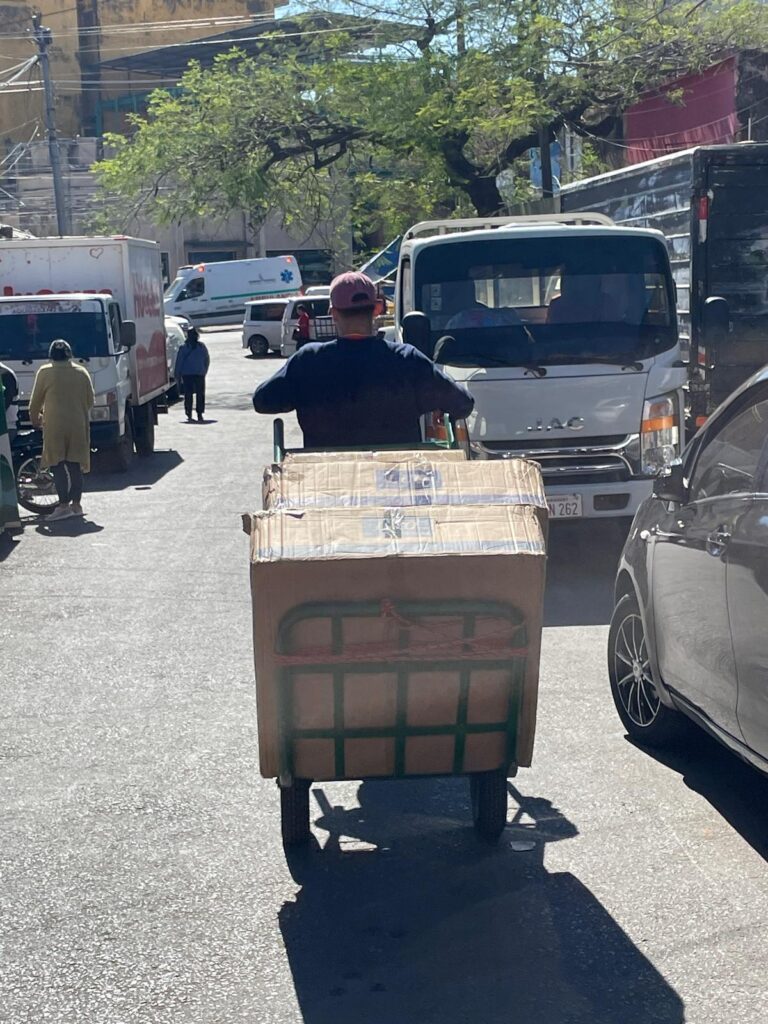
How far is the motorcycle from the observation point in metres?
14.4

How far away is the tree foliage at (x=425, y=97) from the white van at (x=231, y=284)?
2105 centimetres

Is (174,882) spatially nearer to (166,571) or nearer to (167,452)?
(166,571)

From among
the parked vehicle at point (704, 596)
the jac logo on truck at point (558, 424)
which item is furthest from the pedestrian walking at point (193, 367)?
the parked vehicle at point (704, 596)

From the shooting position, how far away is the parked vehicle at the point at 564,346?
993 cm

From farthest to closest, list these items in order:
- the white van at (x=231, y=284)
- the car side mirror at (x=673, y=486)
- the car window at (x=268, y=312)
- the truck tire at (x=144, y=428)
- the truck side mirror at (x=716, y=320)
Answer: the white van at (x=231, y=284), the car window at (x=268, y=312), the truck tire at (x=144, y=428), the truck side mirror at (x=716, y=320), the car side mirror at (x=673, y=486)

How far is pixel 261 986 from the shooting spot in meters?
4.09

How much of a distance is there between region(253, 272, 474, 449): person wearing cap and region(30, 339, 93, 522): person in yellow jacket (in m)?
8.60

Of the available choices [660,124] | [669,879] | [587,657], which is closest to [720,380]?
[587,657]

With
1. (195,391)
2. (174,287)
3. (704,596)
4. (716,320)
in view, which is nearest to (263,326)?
(174,287)

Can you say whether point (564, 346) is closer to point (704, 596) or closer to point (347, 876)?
point (704, 596)

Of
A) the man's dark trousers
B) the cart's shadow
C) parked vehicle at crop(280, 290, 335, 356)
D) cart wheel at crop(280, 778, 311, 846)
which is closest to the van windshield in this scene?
parked vehicle at crop(280, 290, 335, 356)

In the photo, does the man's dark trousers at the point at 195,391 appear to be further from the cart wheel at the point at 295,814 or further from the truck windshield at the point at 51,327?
the cart wheel at the point at 295,814

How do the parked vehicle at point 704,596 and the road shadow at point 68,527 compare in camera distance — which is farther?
Answer: the road shadow at point 68,527

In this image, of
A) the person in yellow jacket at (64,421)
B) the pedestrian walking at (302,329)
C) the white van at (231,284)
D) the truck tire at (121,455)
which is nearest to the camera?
the person in yellow jacket at (64,421)
